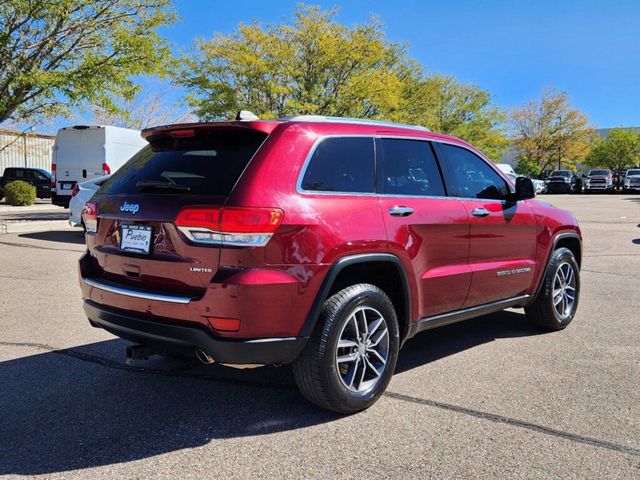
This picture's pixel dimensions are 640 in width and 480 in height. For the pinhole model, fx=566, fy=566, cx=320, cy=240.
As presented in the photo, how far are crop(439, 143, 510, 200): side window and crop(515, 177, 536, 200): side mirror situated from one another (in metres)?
0.10

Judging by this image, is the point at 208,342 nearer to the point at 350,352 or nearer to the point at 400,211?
the point at 350,352

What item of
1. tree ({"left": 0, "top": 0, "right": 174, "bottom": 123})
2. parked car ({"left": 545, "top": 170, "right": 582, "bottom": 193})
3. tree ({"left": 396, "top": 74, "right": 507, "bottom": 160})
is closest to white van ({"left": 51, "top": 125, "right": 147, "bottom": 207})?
tree ({"left": 0, "top": 0, "right": 174, "bottom": 123})

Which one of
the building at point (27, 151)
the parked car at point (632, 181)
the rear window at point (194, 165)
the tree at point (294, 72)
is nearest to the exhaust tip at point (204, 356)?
the rear window at point (194, 165)

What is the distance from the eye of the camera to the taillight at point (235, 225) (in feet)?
9.95

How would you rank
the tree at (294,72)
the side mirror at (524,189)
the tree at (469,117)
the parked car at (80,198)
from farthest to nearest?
the tree at (469,117), the tree at (294,72), the parked car at (80,198), the side mirror at (524,189)

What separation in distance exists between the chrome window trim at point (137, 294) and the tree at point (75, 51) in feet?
35.9

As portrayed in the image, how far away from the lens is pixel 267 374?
4.27 meters

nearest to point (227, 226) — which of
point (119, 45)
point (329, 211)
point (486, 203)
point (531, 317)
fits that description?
point (329, 211)

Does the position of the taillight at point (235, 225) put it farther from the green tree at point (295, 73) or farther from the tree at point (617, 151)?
the tree at point (617, 151)

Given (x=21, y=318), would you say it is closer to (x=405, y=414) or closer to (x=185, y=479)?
(x=185, y=479)

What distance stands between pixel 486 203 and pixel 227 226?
247cm

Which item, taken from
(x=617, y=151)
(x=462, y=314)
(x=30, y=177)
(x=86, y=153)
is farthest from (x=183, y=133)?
(x=617, y=151)

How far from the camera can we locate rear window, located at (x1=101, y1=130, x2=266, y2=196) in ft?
10.7

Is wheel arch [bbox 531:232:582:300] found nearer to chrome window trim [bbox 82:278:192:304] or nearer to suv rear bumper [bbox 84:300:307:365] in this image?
suv rear bumper [bbox 84:300:307:365]
